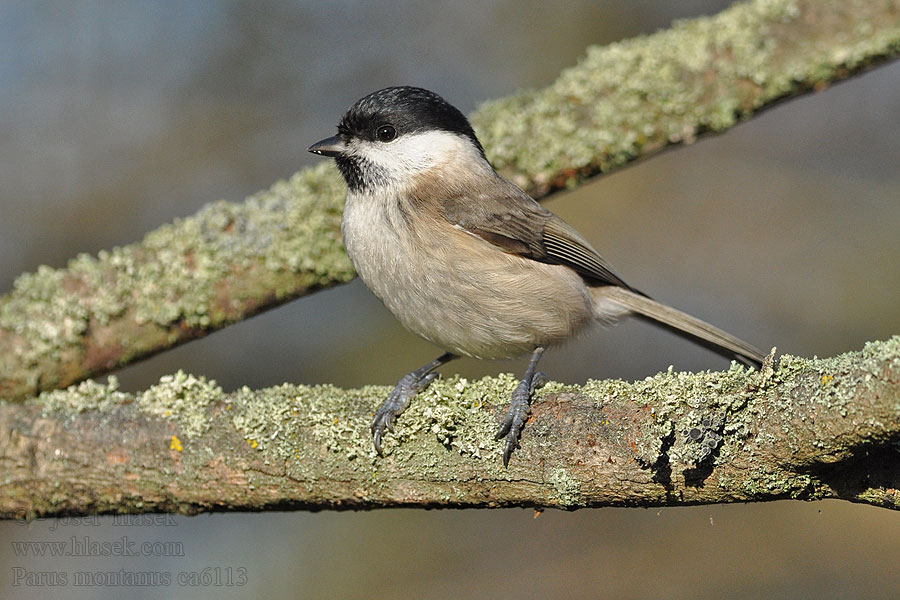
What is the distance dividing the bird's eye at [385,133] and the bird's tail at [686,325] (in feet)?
3.91

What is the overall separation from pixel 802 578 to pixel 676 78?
2.98 meters

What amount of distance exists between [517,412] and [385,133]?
1.50 m

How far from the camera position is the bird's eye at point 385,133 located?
3.32 m

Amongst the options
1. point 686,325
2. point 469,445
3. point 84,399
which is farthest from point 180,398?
point 686,325

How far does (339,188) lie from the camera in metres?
3.83

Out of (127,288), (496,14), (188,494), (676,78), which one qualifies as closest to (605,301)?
(676,78)

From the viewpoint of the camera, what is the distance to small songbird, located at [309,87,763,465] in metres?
3.01

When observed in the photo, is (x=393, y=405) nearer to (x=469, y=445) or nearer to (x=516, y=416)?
(x=469, y=445)

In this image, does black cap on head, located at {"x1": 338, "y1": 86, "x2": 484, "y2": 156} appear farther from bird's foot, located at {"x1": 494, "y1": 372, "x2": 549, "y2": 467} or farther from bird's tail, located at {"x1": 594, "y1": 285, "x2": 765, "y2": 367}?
bird's foot, located at {"x1": 494, "y1": 372, "x2": 549, "y2": 467}

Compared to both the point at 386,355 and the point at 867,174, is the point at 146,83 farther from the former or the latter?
the point at 867,174

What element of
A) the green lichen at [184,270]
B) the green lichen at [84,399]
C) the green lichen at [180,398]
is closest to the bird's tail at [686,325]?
the green lichen at [184,270]

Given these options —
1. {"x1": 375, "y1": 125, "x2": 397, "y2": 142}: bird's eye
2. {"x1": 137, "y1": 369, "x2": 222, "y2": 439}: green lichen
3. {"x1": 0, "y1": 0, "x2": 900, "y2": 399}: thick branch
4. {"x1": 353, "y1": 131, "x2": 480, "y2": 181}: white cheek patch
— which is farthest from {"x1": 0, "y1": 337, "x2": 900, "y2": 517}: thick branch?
{"x1": 375, "y1": 125, "x2": 397, "y2": 142}: bird's eye

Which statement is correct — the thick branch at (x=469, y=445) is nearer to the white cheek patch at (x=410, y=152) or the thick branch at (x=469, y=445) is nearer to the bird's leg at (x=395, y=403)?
the bird's leg at (x=395, y=403)

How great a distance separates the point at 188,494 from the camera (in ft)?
8.78
